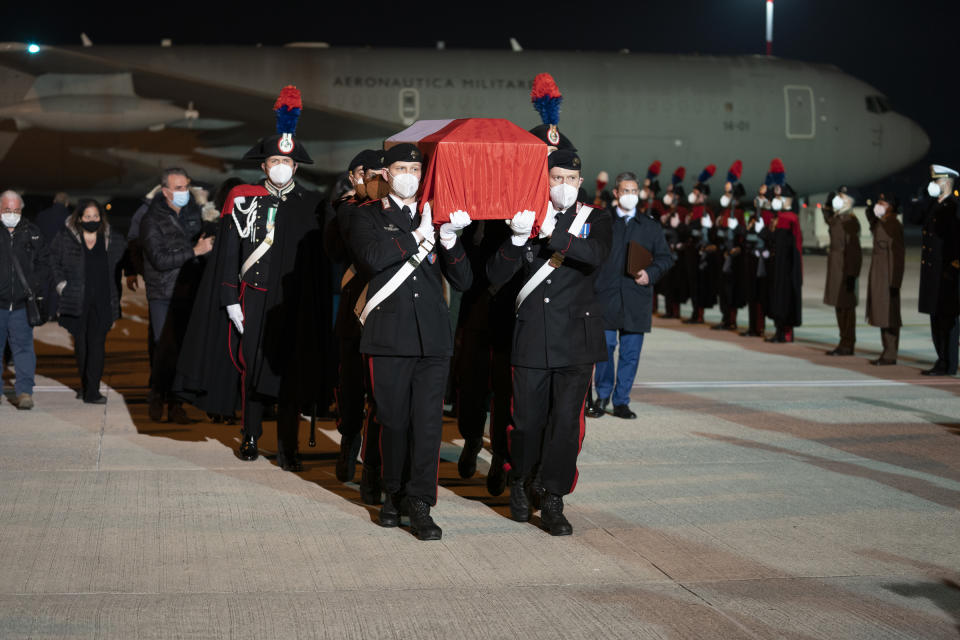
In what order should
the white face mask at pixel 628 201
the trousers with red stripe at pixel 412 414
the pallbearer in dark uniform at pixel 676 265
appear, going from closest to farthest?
the trousers with red stripe at pixel 412 414
the white face mask at pixel 628 201
the pallbearer in dark uniform at pixel 676 265

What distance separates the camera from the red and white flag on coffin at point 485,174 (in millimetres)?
4941

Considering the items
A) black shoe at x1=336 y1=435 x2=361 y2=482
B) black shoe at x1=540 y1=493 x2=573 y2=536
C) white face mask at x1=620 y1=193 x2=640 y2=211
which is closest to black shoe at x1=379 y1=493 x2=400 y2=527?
black shoe at x1=540 y1=493 x2=573 y2=536

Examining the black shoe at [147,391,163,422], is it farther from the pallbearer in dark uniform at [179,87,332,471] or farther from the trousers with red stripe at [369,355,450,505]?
the trousers with red stripe at [369,355,450,505]

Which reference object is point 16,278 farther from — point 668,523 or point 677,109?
point 677,109

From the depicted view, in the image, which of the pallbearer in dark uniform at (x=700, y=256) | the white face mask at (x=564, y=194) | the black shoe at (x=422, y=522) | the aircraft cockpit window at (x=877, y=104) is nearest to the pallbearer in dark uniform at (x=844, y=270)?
the pallbearer in dark uniform at (x=700, y=256)

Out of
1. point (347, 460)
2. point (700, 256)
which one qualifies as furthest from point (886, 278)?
point (347, 460)

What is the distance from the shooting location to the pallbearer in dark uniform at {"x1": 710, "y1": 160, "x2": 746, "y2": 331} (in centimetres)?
1419

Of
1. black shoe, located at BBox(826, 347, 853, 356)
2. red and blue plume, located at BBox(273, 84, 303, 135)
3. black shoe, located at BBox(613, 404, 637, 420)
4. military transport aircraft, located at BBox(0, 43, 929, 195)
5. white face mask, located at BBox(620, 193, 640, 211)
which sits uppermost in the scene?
military transport aircraft, located at BBox(0, 43, 929, 195)

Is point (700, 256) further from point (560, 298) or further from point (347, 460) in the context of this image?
point (560, 298)

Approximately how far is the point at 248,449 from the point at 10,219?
295 cm

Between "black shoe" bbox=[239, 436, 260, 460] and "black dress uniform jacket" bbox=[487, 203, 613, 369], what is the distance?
2.20 m

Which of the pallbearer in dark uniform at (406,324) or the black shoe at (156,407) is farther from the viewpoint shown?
the black shoe at (156,407)

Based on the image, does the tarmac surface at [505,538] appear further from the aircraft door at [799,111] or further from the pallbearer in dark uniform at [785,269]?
the aircraft door at [799,111]

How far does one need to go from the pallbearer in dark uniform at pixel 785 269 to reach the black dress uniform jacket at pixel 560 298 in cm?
773
